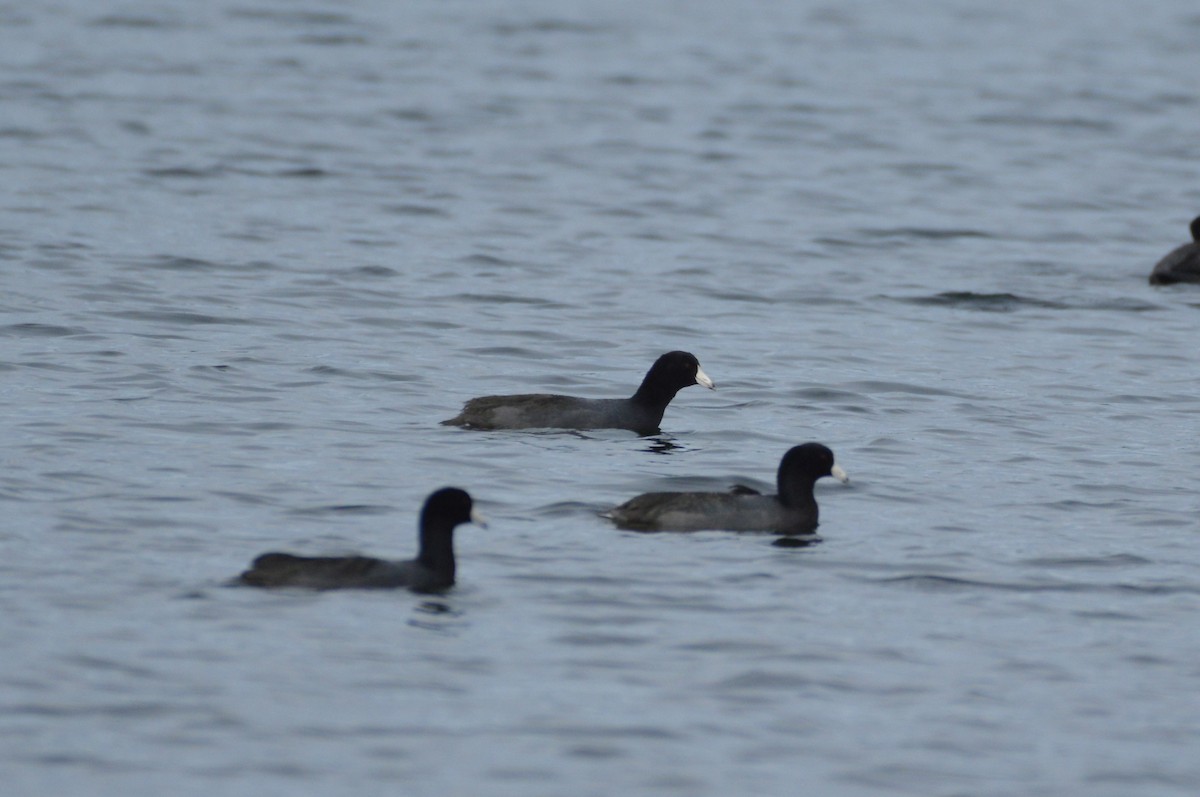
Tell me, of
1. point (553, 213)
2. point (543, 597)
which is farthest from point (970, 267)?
point (543, 597)

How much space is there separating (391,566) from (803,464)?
Answer: 3.54 meters

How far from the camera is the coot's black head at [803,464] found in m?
15.0

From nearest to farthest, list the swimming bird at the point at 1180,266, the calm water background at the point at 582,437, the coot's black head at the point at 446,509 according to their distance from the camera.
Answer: the calm water background at the point at 582,437 < the coot's black head at the point at 446,509 < the swimming bird at the point at 1180,266

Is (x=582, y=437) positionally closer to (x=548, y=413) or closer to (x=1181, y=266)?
(x=548, y=413)

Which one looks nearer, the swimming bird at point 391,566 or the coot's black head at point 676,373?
the swimming bird at point 391,566

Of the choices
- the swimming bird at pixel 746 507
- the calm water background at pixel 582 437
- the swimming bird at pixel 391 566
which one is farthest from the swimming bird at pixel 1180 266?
the swimming bird at pixel 391 566

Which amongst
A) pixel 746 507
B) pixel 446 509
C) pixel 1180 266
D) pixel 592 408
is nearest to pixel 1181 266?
pixel 1180 266

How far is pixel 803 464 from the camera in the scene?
15055mm

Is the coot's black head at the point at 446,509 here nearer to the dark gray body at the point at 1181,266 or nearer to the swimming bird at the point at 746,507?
the swimming bird at the point at 746,507

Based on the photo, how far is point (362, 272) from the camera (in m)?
26.4

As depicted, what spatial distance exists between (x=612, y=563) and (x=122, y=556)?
10.6 ft

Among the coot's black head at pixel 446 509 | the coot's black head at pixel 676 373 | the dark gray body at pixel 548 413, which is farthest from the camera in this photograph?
the coot's black head at pixel 676 373

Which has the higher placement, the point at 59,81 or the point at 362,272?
the point at 59,81

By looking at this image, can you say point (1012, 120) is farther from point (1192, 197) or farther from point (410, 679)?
point (410, 679)
